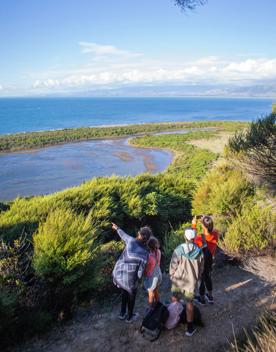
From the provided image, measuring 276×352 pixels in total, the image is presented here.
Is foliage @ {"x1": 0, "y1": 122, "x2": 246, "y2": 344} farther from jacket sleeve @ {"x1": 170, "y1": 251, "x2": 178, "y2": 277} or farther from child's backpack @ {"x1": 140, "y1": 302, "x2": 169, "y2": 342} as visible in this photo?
jacket sleeve @ {"x1": 170, "y1": 251, "x2": 178, "y2": 277}

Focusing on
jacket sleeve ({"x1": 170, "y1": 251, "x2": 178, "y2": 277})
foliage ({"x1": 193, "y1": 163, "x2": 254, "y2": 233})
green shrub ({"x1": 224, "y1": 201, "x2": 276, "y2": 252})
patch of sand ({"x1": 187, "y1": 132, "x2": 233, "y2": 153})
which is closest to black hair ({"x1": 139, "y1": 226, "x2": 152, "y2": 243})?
jacket sleeve ({"x1": 170, "y1": 251, "x2": 178, "y2": 277})

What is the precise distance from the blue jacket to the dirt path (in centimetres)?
89

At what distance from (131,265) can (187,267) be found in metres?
0.84

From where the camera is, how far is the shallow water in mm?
30581

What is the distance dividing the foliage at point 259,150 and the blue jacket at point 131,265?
16.8 feet

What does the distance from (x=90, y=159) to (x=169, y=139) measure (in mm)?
19220

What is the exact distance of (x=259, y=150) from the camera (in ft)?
28.1

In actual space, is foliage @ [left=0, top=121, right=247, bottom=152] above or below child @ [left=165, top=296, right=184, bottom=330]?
below

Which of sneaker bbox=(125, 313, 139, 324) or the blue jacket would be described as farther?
sneaker bbox=(125, 313, 139, 324)

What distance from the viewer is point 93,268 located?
6035 millimetres

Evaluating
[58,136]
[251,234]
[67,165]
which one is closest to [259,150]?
[251,234]

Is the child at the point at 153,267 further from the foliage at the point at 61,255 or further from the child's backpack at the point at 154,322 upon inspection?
the foliage at the point at 61,255

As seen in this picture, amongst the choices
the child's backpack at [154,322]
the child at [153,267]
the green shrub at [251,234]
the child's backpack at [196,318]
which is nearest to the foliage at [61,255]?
the child at [153,267]

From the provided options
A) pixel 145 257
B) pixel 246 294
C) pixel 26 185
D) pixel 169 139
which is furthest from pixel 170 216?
pixel 169 139
